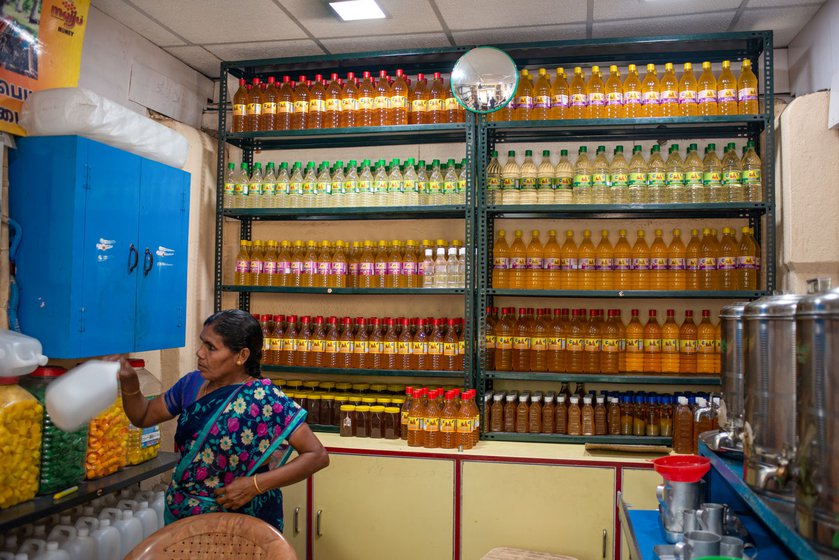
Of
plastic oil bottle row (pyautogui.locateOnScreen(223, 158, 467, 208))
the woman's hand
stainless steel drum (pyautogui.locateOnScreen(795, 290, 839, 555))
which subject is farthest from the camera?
plastic oil bottle row (pyautogui.locateOnScreen(223, 158, 467, 208))

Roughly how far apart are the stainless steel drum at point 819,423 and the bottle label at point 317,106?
3.19 meters

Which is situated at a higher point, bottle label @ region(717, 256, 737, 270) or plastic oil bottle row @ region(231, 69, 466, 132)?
plastic oil bottle row @ region(231, 69, 466, 132)

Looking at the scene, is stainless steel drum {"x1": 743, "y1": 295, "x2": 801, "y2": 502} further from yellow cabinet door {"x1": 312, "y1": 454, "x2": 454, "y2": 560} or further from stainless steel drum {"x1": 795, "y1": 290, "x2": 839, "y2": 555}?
yellow cabinet door {"x1": 312, "y1": 454, "x2": 454, "y2": 560}

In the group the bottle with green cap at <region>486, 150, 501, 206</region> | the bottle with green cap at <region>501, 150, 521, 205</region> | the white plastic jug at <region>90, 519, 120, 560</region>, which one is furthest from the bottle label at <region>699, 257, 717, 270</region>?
the white plastic jug at <region>90, 519, 120, 560</region>

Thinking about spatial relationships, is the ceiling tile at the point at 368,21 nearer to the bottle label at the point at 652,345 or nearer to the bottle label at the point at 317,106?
the bottle label at the point at 317,106

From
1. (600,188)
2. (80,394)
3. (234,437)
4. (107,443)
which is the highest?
(600,188)

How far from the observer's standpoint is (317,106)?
12.8 ft

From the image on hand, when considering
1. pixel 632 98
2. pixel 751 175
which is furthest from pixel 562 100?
pixel 751 175

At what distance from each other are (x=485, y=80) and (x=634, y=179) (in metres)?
0.97

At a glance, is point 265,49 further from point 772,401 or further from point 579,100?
point 772,401

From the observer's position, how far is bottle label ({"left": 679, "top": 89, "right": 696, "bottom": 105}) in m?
3.49

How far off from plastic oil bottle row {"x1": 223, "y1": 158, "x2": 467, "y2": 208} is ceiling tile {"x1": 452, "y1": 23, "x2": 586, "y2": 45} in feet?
2.39

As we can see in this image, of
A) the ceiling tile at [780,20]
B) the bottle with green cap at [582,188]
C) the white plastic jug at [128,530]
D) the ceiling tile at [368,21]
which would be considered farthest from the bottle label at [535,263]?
the white plastic jug at [128,530]

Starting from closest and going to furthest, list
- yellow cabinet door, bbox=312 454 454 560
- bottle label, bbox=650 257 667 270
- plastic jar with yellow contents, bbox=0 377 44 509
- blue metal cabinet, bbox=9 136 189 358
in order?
1. plastic jar with yellow contents, bbox=0 377 44 509
2. blue metal cabinet, bbox=9 136 189 358
3. yellow cabinet door, bbox=312 454 454 560
4. bottle label, bbox=650 257 667 270
